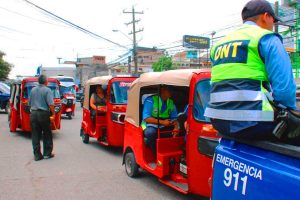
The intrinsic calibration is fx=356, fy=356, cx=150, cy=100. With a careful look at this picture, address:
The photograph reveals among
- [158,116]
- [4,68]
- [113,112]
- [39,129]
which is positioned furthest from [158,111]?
[4,68]

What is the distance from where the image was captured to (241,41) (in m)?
2.54

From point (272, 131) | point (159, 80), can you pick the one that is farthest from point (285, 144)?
point (159, 80)

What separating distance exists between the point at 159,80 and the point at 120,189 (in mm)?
2030

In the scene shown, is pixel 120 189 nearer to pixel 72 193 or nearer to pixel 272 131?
pixel 72 193

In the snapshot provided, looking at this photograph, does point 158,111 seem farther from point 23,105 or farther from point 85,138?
point 23,105

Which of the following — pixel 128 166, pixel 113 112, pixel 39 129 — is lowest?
pixel 128 166

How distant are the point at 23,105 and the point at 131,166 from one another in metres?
6.40

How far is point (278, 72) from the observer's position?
2.37 metres

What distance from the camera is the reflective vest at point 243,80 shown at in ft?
7.92

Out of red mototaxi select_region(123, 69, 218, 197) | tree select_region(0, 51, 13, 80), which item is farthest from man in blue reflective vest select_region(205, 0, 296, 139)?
tree select_region(0, 51, 13, 80)

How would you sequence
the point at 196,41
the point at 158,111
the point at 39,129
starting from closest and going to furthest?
1. the point at 158,111
2. the point at 39,129
3. the point at 196,41

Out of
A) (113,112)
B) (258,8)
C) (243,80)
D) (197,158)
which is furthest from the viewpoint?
(113,112)

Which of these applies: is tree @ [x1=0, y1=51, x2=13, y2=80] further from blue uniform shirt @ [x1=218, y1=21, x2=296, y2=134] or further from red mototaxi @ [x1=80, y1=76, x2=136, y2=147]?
blue uniform shirt @ [x1=218, y1=21, x2=296, y2=134]

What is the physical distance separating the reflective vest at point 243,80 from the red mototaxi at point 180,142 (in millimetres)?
1314
